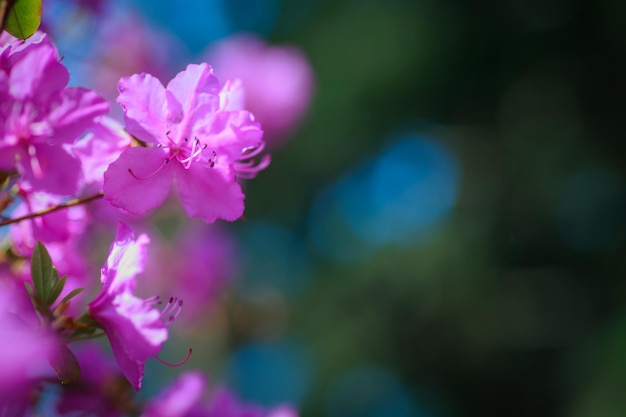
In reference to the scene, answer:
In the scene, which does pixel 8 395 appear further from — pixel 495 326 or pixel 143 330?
pixel 495 326

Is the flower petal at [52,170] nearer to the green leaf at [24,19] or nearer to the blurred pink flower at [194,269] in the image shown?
the green leaf at [24,19]

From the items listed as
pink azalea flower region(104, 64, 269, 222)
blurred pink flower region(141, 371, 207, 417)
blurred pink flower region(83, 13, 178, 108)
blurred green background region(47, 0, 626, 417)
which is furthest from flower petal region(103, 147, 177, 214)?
blurred green background region(47, 0, 626, 417)

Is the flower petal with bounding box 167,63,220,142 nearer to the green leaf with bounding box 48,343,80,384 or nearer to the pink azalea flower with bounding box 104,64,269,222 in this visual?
the pink azalea flower with bounding box 104,64,269,222

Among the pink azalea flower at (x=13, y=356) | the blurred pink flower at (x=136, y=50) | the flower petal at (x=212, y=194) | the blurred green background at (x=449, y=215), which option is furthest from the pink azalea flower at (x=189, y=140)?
the blurred green background at (x=449, y=215)

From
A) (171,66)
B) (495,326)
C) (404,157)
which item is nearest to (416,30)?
(404,157)

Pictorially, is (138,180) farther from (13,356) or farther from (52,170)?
(13,356)

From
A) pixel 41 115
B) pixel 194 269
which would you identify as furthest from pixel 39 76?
pixel 194 269
